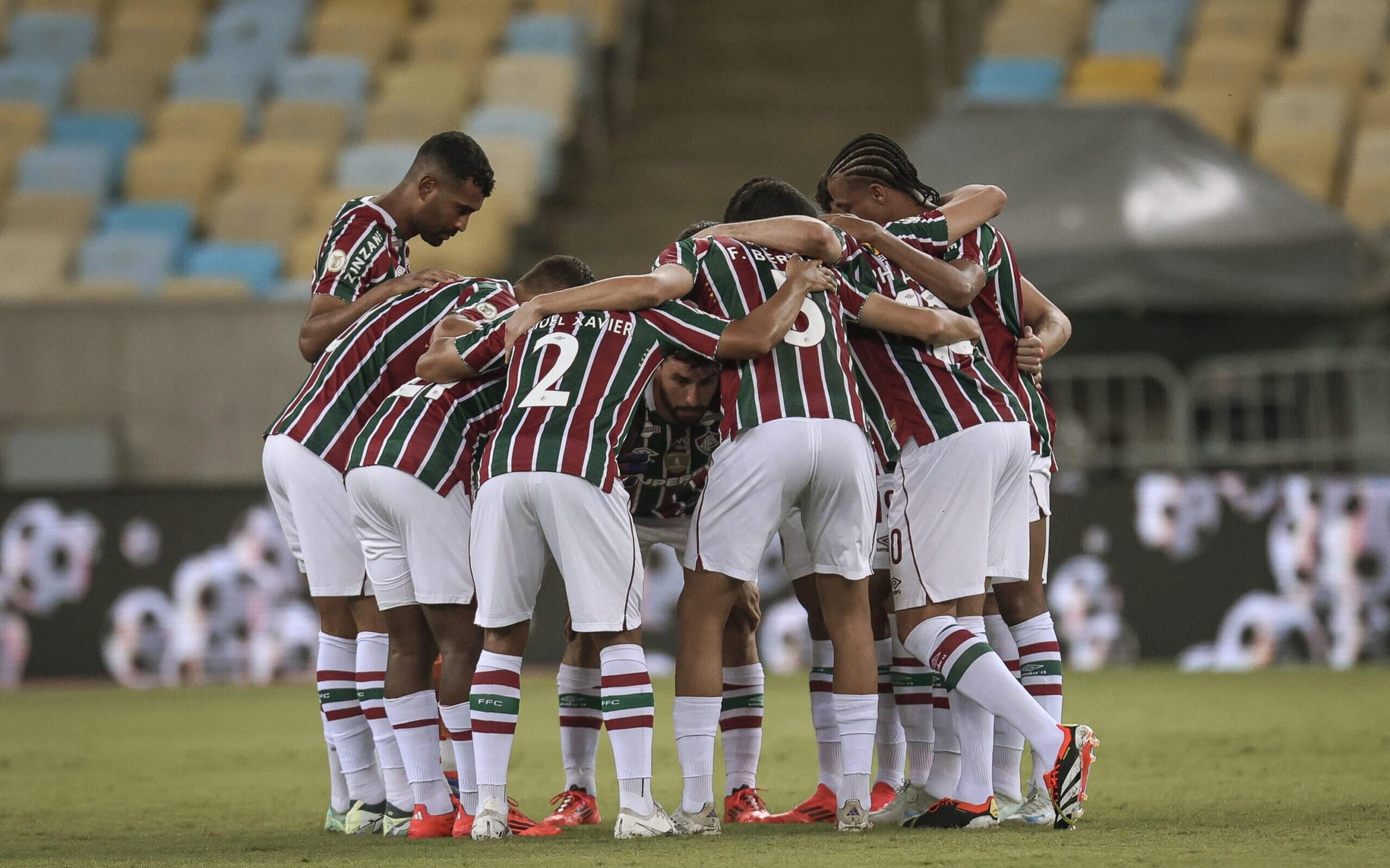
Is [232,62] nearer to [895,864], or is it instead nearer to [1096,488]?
[1096,488]

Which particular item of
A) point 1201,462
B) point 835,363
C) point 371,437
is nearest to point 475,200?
point 371,437

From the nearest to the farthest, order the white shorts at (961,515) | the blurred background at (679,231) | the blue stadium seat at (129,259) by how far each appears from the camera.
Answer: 1. the white shorts at (961,515)
2. the blurred background at (679,231)
3. the blue stadium seat at (129,259)

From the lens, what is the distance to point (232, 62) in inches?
627

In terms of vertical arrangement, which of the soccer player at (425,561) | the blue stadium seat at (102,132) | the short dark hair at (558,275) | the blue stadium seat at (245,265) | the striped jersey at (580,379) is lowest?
the soccer player at (425,561)

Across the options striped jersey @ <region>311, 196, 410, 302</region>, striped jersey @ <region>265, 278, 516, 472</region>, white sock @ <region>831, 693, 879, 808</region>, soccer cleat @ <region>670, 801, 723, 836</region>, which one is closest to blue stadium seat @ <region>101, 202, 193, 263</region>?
striped jersey @ <region>311, 196, 410, 302</region>

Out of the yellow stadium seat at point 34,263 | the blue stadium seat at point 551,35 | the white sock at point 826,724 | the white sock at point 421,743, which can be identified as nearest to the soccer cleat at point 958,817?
the white sock at point 826,724

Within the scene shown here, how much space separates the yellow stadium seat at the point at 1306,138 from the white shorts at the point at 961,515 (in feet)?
31.0

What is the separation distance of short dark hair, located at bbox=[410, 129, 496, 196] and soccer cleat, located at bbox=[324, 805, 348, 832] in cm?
198

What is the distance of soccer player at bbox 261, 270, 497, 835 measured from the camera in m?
5.44

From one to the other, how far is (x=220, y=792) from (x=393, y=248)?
82.6 inches

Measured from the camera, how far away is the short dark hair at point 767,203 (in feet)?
17.9

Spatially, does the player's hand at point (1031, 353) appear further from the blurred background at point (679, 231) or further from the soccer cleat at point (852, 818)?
the blurred background at point (679, 231)

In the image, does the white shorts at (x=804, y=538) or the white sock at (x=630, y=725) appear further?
the white shorts at (x=804, y=538)

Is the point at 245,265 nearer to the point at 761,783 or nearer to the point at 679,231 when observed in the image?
the point at 679,231
